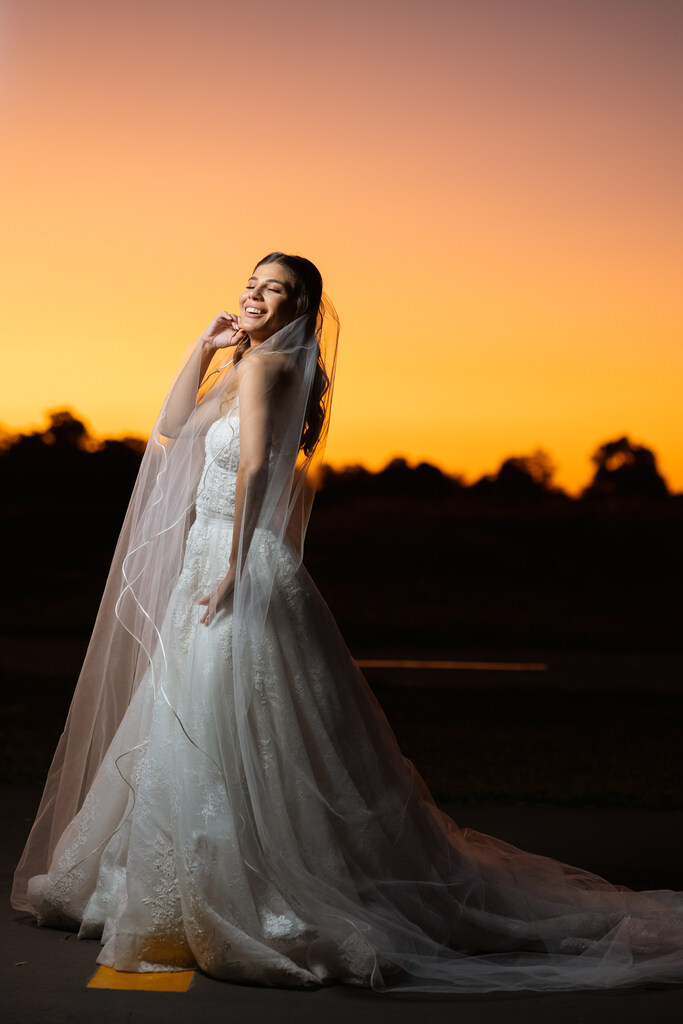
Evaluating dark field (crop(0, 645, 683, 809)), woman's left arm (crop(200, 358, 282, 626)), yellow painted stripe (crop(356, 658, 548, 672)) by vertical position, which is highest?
woman's left arm (crop(200, 358, 282, 626))

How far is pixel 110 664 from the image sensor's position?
4.32 m

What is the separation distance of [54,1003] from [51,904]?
713 millimetres

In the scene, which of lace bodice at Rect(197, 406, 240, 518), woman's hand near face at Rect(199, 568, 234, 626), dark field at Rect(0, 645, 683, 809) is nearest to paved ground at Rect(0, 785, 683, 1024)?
woman's hand near face at Rect(199, 568, 234, 626)

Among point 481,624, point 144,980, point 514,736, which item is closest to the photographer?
point 144,980

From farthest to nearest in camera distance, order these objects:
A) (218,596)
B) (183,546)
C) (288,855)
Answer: (183,546) → (218,596) → (288,855)

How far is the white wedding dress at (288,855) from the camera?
3.61 metres

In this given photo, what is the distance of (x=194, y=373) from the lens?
4414 mm

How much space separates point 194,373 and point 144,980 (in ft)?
6.86

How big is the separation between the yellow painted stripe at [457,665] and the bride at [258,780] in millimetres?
8251

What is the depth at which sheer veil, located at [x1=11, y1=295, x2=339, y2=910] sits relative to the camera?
155 inches

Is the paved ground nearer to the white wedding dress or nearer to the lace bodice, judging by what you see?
the white wedding dress

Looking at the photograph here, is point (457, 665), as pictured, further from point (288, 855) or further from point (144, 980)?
point (144, 980)

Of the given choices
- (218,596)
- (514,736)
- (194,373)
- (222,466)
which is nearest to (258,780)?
(218,596)

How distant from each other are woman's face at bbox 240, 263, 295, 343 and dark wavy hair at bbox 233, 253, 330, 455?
0.8 inches
